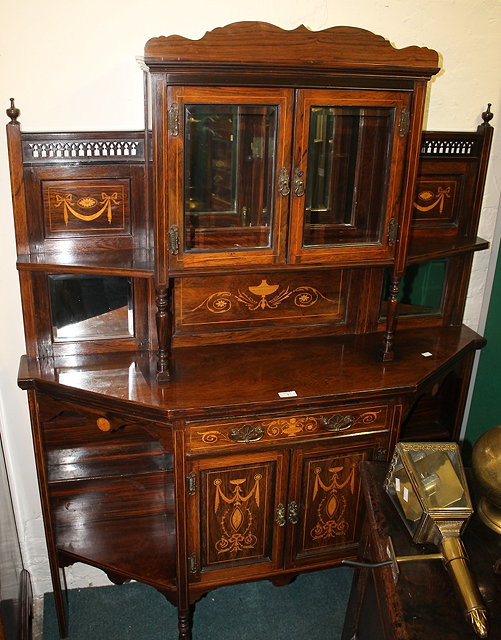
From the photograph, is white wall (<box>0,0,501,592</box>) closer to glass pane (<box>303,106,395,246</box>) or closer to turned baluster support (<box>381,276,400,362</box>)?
glass pane (<box>303,106,395,246</box>)

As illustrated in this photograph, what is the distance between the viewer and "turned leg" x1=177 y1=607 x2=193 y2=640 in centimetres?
227

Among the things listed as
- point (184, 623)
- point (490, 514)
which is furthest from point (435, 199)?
point (184, 623)

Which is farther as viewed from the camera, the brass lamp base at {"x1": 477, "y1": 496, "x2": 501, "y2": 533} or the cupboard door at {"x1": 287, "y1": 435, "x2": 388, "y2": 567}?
the cupboard door at {"x1": 287, "y1": 435, "x2": 388, "y2": 567}

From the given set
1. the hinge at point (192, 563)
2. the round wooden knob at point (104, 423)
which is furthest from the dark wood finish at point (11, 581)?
the hinge at point (192, 563)

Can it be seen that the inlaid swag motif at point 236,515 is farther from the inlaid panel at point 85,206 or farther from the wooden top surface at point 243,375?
the inlaid panel at point 85,206

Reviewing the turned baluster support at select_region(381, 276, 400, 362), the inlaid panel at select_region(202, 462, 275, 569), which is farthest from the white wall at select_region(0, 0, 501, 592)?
the inlaid panel at select_region(202, 462, 275, 569)

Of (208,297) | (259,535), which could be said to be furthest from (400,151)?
(259,535)

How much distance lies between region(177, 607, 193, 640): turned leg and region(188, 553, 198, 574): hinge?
0.16m

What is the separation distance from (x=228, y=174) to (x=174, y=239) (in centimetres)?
27

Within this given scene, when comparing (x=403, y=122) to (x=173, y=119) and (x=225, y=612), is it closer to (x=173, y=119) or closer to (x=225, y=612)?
(x=173, y=119)

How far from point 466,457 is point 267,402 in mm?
1296

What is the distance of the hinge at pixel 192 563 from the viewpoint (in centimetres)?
220

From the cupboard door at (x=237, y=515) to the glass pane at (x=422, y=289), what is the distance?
2.66 feet

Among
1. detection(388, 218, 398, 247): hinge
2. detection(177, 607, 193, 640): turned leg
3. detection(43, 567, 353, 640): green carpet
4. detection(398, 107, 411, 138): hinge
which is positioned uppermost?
detection(398, 107, 411, 138): hinge
